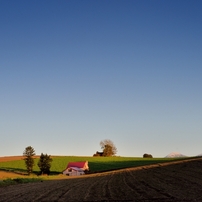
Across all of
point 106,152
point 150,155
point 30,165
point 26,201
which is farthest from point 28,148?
point 26,201

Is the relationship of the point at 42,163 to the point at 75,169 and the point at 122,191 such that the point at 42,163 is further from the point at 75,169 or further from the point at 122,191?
the point at 122,191

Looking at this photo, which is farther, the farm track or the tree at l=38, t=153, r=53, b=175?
the tree at l=38, t=153, r=53, b=175

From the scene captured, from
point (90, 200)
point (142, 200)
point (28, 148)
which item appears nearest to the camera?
point (142, 200)

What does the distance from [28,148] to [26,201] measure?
91.8m

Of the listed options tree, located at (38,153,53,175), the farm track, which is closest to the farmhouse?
tree, located at (38,153,53,175)

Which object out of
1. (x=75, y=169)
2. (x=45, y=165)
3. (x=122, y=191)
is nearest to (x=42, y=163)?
(x=45, y=165)

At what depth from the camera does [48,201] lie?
58.4ft

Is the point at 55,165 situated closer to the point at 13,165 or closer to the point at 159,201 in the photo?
the point at 13,165

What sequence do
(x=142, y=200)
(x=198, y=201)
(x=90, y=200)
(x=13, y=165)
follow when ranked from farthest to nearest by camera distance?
(x=13, y=165)
(x=90, y=200)
(x=142, y=200)
(x=198, y=201)

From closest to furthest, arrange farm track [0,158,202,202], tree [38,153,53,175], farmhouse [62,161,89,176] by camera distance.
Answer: farm track [0,158,202,202] → farmhouse [62,161,89,176] → tree [38,153,53,175]

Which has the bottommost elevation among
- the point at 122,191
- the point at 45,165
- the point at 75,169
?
the point at 122,191

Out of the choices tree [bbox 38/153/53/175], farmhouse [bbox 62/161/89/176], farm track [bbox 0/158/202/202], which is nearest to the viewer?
farm track [bbox 0/158/202/202]

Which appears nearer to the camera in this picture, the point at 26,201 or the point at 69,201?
the point at 69,201

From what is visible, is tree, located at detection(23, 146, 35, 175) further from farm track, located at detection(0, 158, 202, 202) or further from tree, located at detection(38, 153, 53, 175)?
farm track, located at detection(0, 158, 202, 202)
